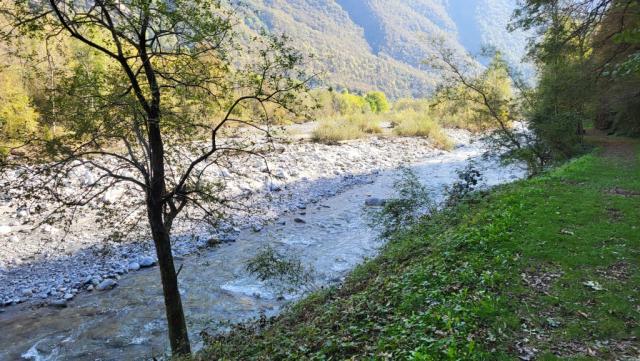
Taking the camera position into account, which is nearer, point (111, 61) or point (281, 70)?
point (281, 70)

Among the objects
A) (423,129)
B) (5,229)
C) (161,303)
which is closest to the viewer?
(161,303)

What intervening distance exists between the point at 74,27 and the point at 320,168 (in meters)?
18.6

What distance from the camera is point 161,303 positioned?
919 centimetres

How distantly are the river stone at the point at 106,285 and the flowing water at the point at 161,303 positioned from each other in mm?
167

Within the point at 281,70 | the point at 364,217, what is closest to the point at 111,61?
the point at 281,70

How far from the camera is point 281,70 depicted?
6133 millimetres

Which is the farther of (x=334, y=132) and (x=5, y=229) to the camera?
(x=334, y=132)

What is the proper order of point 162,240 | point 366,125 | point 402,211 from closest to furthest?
point 162,240, point 402,211, point 366,125

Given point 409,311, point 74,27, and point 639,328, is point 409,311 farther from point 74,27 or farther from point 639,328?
point 74,27

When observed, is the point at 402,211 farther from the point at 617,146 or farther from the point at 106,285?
the point at 617,146

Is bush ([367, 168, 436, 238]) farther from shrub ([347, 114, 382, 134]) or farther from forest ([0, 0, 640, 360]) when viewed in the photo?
shrub ([347, 114, 382, 134])

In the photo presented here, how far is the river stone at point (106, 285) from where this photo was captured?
9.77 meters

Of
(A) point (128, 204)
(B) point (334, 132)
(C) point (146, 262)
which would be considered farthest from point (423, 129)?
(C) point (146, 262)

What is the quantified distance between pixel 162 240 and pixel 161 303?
341 cm
